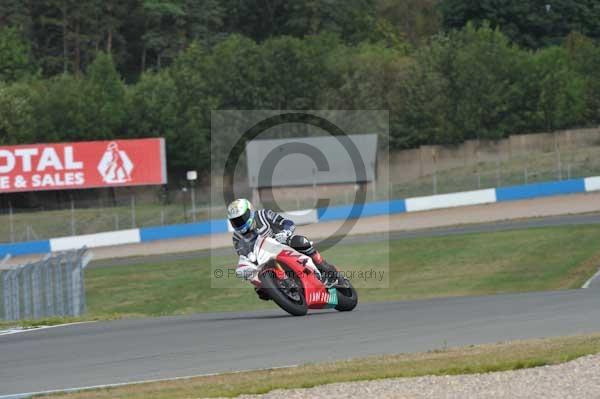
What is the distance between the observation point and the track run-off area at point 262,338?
12.4 metres

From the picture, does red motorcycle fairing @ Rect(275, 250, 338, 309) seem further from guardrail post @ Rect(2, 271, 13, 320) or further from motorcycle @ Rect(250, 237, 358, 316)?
guardrail post @ Rect(2, 271, 13, 320)

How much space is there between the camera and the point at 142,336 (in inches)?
618

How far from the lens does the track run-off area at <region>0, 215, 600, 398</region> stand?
40.8 feet

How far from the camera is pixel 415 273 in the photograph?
114ft

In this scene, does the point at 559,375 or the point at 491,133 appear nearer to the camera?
the point at 559,375

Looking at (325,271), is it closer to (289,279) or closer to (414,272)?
(289,279)

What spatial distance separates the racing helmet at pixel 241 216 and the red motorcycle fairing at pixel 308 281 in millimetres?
614

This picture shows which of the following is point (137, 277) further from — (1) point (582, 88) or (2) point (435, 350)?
(1) point (582, 88)

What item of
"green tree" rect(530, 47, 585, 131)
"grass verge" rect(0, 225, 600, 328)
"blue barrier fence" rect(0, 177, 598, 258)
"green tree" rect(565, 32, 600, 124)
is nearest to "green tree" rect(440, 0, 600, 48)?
"green tree" rect(565, 32, 600, 124)

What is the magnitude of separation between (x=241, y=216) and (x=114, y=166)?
38637 millimetres

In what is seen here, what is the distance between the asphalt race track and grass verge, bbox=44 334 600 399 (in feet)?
1.81

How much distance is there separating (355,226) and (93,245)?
11325mm

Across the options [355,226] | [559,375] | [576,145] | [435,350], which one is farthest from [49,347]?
[576,145]

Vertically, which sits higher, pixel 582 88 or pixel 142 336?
pixel 582 88
